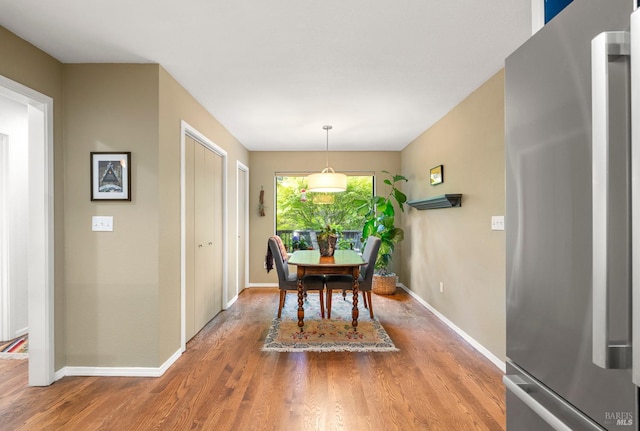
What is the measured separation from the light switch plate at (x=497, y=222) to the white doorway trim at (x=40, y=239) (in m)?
3.50

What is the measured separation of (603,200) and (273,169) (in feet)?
18.8

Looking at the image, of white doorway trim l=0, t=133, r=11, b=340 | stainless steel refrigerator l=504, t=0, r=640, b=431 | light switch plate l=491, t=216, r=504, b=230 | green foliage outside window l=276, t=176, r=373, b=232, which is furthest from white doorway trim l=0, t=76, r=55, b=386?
green foliage outside window l=276, t=176, r=373, b=232

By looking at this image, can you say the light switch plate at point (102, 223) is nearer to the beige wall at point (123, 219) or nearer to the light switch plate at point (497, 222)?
the beige wall at point (123, 219)

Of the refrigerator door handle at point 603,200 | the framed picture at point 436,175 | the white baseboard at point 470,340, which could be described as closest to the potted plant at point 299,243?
the white baseboard at point 470,340

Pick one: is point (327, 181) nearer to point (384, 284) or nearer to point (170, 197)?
point (170, 197)

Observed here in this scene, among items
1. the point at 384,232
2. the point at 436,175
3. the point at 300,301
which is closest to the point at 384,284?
the point at 384,232

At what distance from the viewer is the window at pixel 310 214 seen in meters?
6.43

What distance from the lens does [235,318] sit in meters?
4.21

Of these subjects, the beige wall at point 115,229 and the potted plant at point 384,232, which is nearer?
the beige wall at point 115,229

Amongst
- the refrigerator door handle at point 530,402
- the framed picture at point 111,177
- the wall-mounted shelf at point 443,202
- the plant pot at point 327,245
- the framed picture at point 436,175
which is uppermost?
the framed picture at point 436,175

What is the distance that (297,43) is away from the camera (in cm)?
239

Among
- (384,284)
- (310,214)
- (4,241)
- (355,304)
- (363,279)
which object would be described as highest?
(310,214)

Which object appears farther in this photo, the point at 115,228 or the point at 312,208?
the point at 312,208

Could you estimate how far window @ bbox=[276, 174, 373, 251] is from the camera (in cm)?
643
